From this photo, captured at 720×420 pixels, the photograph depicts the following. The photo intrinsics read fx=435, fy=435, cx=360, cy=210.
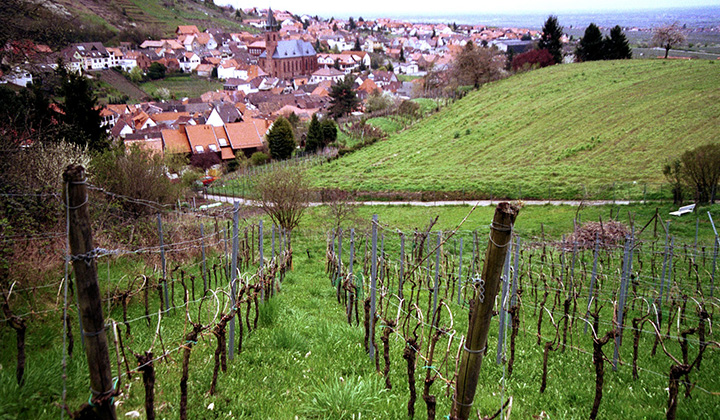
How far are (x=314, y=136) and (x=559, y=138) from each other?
80.1 feet

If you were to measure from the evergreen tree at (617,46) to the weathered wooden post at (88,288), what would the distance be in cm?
6682

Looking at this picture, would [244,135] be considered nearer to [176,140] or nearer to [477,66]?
[176,140]

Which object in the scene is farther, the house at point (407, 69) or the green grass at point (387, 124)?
the house at point (407, 69)

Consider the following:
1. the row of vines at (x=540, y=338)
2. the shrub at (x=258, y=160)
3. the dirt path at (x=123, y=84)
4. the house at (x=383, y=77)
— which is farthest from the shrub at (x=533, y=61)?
the dirt path at (x=123, y=84)

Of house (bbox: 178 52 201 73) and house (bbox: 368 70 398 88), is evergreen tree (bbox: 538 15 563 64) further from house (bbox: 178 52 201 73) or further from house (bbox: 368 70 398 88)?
house (bbox: 178 52 201 73)

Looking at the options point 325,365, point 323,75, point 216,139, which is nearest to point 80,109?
point 325,365

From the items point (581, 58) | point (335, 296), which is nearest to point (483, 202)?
point (335, 296)

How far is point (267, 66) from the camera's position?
114750mm

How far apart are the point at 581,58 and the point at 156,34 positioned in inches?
4627

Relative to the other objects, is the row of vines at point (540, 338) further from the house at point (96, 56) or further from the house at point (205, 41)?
the house at point (205, 41)

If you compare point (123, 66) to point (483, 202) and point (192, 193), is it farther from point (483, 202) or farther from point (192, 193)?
point (483, 202)

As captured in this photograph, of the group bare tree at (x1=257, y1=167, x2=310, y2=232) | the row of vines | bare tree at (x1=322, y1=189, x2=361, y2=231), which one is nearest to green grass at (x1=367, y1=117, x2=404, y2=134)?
bare tree at (x1=322, y1=189, x2=361, y2=231)

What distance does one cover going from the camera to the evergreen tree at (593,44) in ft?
189

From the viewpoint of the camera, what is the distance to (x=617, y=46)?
56250 millimetres
